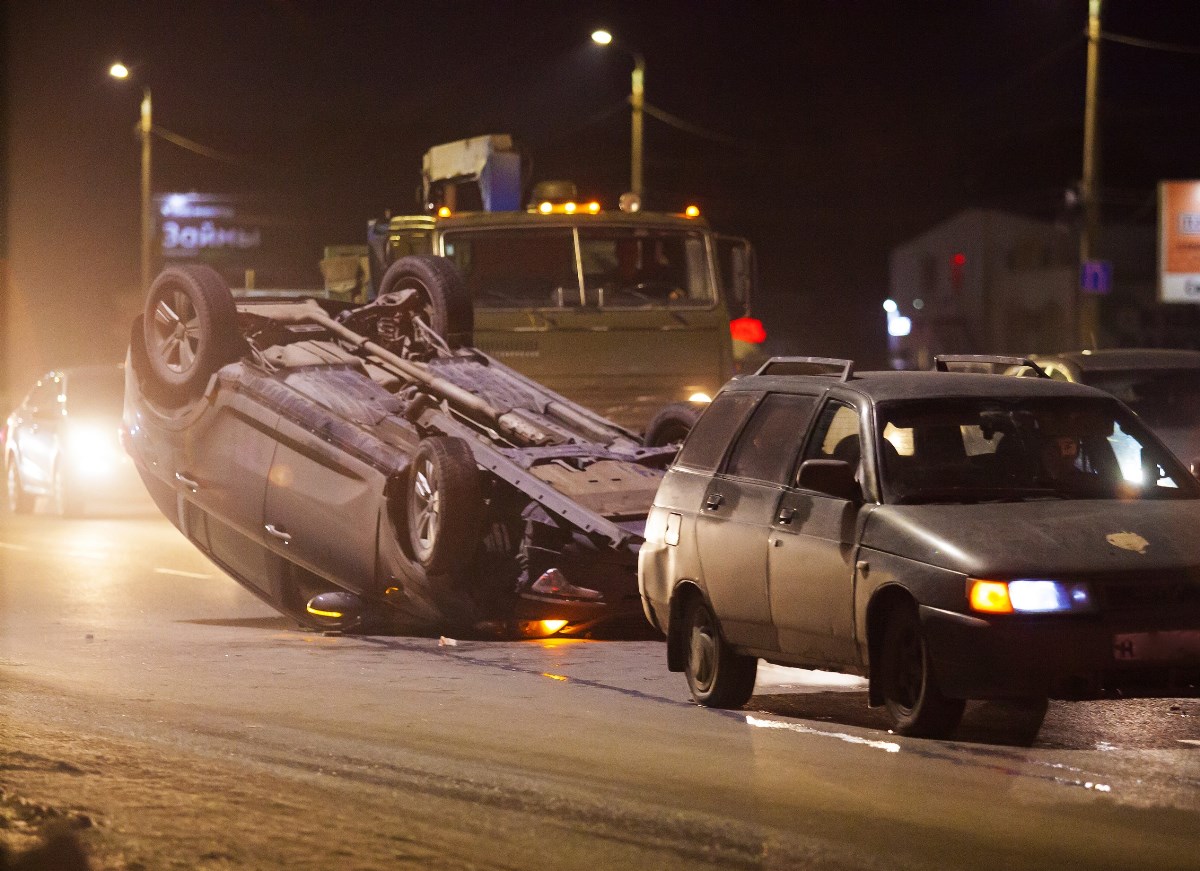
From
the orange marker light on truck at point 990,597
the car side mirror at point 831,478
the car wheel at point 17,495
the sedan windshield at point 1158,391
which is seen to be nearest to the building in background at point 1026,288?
the car wheel at point 17,495

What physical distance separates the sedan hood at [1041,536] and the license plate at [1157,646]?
253 mm

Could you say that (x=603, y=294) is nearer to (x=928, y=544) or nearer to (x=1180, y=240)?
(x=928, y=544)

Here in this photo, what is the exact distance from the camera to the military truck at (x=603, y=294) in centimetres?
1759

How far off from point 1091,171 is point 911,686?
2637 centimetres

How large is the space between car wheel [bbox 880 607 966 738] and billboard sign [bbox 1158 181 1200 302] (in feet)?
122

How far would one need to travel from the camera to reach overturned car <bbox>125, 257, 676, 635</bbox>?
476 inches

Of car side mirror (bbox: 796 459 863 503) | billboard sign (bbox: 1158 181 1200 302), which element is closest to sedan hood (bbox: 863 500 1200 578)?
car side mirror (bbox: 796 459 863 503)

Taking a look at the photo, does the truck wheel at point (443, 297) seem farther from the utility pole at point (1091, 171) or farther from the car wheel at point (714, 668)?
the utility pole at point (1091, 171)

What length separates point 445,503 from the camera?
11.7 meters

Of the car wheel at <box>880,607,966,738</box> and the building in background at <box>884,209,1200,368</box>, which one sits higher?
the building in background at <box>884,209,1200,368</box>

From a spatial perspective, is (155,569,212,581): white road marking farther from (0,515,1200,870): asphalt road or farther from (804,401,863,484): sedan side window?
(804,401,863,484): sedan side window

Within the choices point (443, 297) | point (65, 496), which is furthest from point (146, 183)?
point (443, 297)

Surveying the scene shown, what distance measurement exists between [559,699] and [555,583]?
2168 millimetres

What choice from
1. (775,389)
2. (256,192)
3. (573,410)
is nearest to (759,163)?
(256,192)
